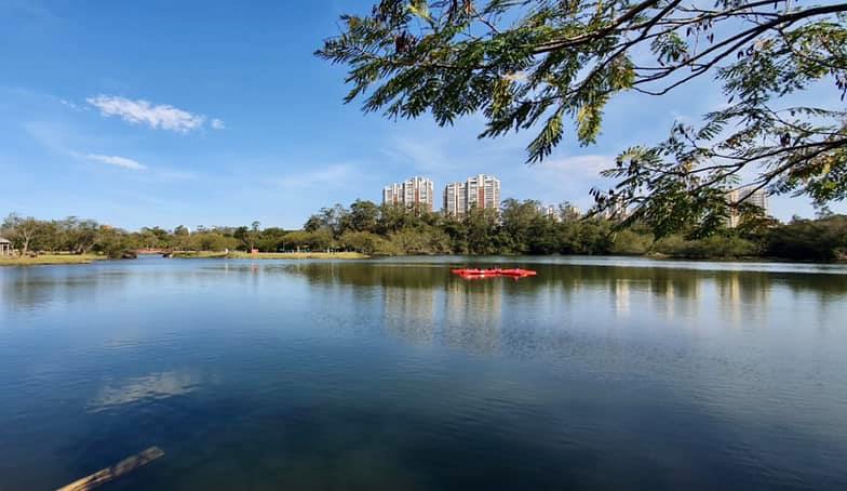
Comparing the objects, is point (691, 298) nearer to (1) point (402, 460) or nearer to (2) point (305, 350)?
(2) point (305, 350)

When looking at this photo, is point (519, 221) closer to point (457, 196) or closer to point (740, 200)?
point (457, 196)

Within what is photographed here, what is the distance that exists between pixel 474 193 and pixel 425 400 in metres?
113

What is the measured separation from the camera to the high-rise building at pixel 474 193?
117m

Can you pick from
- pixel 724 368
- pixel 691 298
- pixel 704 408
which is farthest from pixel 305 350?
pixel 691 298

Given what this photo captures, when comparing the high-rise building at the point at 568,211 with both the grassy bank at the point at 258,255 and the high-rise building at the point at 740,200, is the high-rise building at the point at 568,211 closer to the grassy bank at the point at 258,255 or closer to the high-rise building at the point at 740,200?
the grassy bank at the point at 258,255

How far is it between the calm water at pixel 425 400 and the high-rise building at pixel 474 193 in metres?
102

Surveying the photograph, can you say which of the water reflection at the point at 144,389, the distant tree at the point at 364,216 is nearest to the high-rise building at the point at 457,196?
the distant tree at the point at 364,216

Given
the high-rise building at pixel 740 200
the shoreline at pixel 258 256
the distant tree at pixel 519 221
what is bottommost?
the shoreline at pixel 258 256

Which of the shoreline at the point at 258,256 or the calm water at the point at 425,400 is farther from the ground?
the shoreline at the point at 258,256

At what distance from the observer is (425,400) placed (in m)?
7.73

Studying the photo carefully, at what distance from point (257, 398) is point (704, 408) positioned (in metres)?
7.81

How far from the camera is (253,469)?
17.8ft

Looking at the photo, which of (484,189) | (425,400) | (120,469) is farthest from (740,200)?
(484,189)

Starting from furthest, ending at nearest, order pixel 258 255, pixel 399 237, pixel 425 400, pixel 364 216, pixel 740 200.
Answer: pixel 364 216, pixel 399 237, pixel 258 255, pixel 425 400, pixel 740 200
